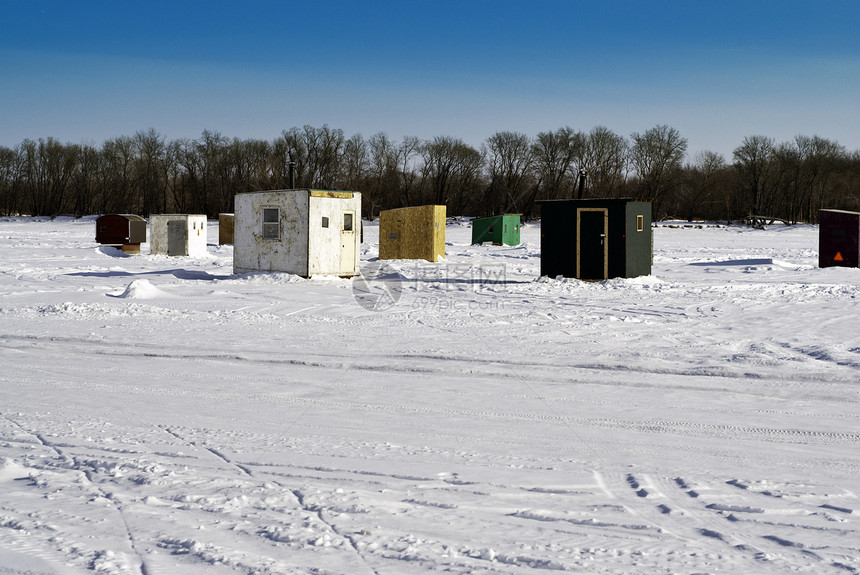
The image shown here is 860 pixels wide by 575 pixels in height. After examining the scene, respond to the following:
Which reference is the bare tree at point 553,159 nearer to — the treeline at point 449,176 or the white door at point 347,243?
the treeline at point 449,176

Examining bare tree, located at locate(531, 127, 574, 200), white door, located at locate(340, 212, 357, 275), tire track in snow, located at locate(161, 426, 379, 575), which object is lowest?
tire track in snow, located at locate(161, 426, 379, 575)

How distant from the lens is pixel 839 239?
23609 mm

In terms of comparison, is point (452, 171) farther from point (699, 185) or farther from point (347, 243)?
point (347, 243)

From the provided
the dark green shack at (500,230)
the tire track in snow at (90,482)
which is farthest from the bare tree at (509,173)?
the tire track in snow at (90,482)

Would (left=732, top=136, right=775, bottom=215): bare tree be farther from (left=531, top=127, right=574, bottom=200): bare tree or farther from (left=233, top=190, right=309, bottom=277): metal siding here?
(left=233, top=190, right=309, bottom=277): metal siding

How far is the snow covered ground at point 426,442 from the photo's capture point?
3.69 meters

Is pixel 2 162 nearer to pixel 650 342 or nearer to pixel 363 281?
pixel 363 281

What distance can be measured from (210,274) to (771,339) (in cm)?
1512

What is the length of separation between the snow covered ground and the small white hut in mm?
18570

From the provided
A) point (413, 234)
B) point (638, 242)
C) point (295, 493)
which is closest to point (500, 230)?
point (413, 234)

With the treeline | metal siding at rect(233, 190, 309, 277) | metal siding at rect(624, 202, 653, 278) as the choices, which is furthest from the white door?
the treeline

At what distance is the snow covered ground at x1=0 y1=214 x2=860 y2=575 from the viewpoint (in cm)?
369

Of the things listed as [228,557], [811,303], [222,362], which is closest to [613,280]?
[811,303]

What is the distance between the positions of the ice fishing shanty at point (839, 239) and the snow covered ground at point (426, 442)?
11920 millimetres
